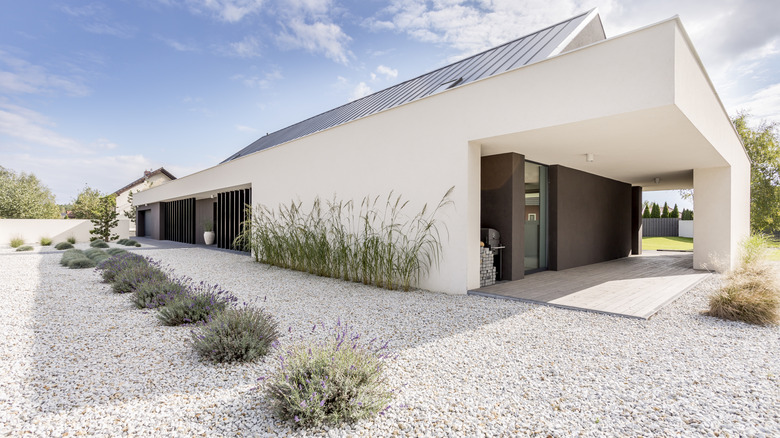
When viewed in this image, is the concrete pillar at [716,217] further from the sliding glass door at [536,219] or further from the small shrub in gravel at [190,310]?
the small shrub in gravel at [190,310]

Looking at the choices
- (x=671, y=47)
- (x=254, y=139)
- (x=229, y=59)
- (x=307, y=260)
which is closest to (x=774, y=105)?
(x=671, y=47)

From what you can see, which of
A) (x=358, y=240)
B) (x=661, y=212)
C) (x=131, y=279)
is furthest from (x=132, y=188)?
(x=661, y=212)

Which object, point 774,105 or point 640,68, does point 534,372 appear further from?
point 774,105

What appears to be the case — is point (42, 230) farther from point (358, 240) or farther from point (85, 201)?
point (358, 240)

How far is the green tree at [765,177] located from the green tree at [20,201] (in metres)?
38.5

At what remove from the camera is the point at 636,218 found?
10.6 meters

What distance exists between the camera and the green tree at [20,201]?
70.0ft

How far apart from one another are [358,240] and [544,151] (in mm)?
3362

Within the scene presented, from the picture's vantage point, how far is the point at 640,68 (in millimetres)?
3385

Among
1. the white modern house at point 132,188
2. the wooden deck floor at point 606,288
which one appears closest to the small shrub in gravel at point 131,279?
the wooden deck floor at point 606,288

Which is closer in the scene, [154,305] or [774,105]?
[154,305]

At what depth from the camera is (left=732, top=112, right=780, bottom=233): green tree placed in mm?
14742

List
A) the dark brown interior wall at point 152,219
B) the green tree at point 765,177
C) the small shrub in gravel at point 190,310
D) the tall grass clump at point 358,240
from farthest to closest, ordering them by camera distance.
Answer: the dark brown interior wall at point 152,219 < the green tree at point 765,177 < the tall grass clump at point 358,240 < the small shrub in gravel at point 190,310

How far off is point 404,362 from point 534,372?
0.87m
